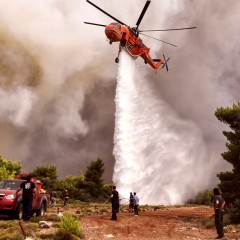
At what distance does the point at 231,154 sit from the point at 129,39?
2784cm

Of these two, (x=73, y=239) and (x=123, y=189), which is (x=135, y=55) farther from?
(x=73, y=239)

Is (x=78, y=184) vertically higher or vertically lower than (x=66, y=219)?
higher

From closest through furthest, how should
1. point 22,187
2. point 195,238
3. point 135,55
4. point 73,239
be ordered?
point 73,239 < point 195,238 < point 22,187 < point 135,55

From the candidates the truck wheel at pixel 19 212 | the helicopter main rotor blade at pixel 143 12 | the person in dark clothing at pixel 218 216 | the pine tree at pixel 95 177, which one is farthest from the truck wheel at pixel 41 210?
the pine tree at pixel 95 177

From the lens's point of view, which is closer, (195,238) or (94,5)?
(195,238)

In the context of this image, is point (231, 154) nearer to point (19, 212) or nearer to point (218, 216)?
point (218, 216)

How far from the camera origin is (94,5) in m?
40.7

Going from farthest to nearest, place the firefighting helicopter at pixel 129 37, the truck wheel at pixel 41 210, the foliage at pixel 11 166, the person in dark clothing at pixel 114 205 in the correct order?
the foliage at pixel 11 166
the firefighting helicopter at pixel 129 37
the person in dark clothing at pixel 114 205
the truck wheel at pixel 41 210

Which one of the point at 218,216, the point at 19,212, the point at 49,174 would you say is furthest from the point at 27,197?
the point at 49,174

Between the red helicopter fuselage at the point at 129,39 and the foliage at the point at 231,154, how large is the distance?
77.5 ft

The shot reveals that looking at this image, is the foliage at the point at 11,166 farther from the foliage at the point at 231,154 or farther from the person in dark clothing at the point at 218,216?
the person in dark clothing at the point at 218,216

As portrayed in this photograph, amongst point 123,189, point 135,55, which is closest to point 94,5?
point 135,55

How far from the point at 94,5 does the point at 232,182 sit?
29.4 m

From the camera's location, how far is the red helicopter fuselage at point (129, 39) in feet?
134
